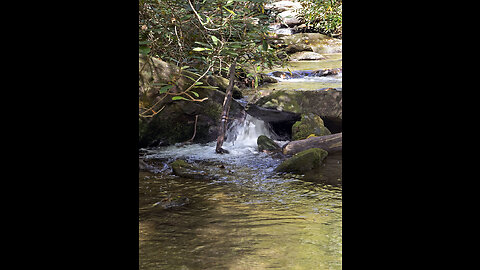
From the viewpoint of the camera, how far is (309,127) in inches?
326

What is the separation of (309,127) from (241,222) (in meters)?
5.14

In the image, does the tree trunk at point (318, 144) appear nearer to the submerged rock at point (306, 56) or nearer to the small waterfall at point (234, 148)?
the small waterfall at point (234, 148)

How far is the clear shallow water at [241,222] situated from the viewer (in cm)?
264

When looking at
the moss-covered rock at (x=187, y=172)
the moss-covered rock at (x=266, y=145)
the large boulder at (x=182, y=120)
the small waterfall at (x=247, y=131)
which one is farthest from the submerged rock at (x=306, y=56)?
the moss-covered rock at (x=187, y=172)

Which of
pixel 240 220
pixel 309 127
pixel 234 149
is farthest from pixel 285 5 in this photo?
pixel 240 220

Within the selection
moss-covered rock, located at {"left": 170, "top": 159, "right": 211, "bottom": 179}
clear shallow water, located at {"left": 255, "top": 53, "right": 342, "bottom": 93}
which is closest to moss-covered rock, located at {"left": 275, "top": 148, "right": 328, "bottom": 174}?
moss-covered rock, located at {"left": 170, "top": 159, "right": 211, "bottom": 179}

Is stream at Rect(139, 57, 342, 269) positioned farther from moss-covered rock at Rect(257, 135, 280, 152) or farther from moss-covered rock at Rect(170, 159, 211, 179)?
moss-covered rock at Rect(257, 135, 280, 152)

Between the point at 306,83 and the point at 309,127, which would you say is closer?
the point at 309,127

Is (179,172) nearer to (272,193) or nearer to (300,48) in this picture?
(272,193)

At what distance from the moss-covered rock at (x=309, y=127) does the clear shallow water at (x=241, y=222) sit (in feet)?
6.40

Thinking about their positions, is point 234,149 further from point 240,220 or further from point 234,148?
point 240,220
